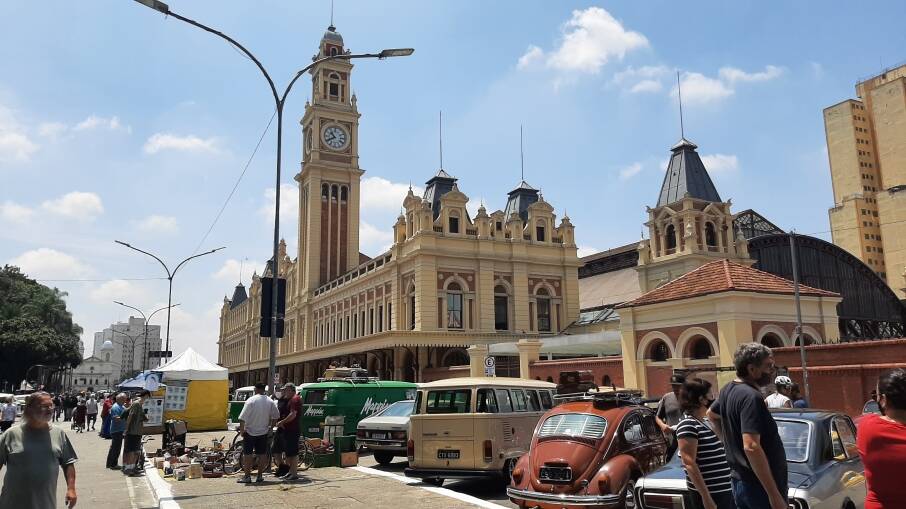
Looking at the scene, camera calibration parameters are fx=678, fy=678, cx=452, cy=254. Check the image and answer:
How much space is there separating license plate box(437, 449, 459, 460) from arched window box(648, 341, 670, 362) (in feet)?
35.8

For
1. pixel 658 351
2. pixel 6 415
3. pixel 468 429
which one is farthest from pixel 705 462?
pixel 6 415

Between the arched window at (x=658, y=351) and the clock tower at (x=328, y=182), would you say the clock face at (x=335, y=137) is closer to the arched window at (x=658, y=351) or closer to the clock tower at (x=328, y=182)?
the clock tower at (x=328, y=182)

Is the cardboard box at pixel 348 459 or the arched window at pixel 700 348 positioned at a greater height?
the arched window at pixel 700 348

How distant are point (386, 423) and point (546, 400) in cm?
440

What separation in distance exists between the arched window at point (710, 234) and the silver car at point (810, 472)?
129ft

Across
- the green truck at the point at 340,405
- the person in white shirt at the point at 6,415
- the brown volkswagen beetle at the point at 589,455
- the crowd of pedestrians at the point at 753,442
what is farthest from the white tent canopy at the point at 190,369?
the crowd of pedestrians at the point at 753,442

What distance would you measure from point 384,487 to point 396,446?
351 centimetres

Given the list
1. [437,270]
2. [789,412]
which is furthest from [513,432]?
[437,270]

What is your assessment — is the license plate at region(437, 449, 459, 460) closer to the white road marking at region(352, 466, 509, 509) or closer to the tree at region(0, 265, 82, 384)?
the white road marking at region(352, 466, 509, 509)

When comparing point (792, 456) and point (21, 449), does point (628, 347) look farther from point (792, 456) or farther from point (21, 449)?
point (21, 449)

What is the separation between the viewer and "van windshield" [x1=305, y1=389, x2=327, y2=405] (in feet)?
63.4

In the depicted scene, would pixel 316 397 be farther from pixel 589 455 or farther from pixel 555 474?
pixel 589 455

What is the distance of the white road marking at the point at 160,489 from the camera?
11.2 meters

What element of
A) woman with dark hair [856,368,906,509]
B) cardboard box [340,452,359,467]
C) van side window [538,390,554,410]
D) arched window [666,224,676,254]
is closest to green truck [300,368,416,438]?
cardboard box [340,452,359,467]
